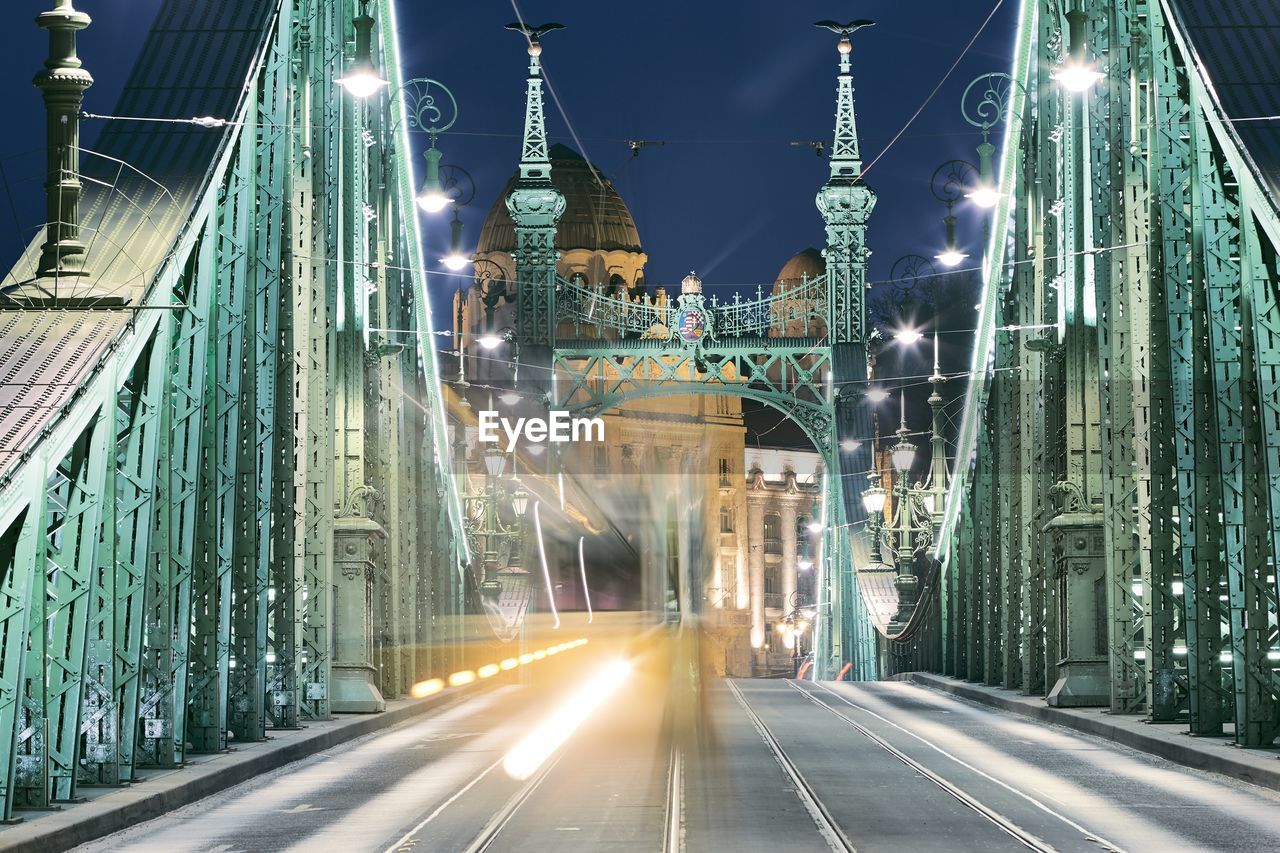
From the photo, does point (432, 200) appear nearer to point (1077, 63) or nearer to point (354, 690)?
point (354, 690)

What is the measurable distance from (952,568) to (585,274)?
7675 centimetres

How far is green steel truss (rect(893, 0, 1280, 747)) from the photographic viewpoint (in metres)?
21.4

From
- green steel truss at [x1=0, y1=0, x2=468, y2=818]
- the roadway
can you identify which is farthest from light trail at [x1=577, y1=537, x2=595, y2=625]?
the roadway

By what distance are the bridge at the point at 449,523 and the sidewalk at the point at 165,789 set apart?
0.23 feet

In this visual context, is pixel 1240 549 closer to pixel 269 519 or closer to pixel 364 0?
pixel 269 519

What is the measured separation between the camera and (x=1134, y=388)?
26562 millimetres

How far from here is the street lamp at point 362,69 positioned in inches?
1038

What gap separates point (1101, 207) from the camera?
28.9 m

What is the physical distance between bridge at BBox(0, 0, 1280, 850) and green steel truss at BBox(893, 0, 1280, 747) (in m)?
0.07

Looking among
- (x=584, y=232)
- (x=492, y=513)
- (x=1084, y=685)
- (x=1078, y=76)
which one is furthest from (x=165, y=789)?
(x=584, y=232)

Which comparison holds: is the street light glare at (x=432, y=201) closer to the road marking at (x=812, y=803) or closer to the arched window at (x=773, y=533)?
the road marking at (x=812, y=803)

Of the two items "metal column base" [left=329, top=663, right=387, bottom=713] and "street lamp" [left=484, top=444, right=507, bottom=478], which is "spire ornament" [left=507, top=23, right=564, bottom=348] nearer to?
"street lamp" [left=484, top=444, right=507, bottom=478]

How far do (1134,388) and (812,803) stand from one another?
1039 centimetres

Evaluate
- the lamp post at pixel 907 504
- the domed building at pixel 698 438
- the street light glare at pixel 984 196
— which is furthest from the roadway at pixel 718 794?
the domed building at pixel 698 438
